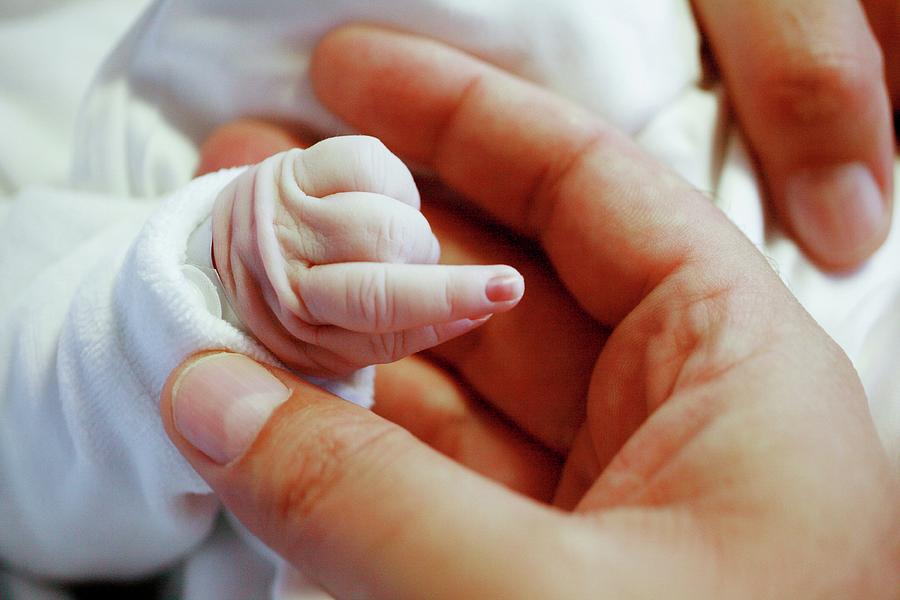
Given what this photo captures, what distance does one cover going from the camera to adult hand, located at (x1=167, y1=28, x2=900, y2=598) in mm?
447

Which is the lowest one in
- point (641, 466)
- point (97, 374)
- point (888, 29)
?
point (97, 374)

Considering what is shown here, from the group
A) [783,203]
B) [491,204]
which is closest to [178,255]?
[491,204]

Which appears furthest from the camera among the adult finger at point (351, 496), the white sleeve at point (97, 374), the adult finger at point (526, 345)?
the adult finger at point (526, 345)

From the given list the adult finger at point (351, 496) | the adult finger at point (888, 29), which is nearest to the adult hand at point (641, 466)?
the adult finger at point (351, 496)

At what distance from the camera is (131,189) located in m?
1.00

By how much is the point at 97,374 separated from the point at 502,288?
1.22 feet

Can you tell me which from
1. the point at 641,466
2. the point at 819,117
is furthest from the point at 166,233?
the point at 819,117

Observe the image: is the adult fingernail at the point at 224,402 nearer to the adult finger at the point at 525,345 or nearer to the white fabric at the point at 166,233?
the white fabric at the point at 166,233

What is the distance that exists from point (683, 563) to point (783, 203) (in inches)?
21.5

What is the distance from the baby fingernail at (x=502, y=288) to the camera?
0.52 meters

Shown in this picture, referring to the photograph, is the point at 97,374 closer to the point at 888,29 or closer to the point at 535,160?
the point at 535,160

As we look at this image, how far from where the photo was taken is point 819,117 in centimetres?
82

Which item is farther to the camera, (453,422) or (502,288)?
(453,422)

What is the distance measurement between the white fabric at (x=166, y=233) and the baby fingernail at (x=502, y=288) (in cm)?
19
